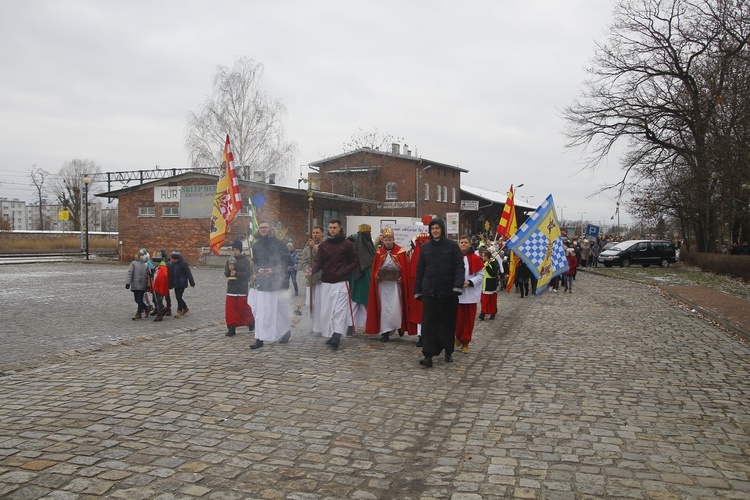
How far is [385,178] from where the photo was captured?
5216 cm

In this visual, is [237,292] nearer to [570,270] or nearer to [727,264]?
[570,270]

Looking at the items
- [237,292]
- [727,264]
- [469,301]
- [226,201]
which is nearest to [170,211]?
[237,292]

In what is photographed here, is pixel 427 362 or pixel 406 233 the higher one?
pixel 406 233

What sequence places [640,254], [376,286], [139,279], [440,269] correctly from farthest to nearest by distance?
[640,254], [139,279], [376,286], [440,269]

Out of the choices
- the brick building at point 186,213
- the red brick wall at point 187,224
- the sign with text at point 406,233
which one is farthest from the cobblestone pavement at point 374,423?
the brick building at point 186,213

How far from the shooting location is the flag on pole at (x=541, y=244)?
44.7 feet

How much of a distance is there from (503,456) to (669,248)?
124ft

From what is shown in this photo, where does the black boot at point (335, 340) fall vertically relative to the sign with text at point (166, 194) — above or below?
below

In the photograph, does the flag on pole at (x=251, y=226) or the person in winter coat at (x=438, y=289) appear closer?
the person in winter coat at (x=438, y=289)

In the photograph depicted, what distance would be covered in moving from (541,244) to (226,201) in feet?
24.0

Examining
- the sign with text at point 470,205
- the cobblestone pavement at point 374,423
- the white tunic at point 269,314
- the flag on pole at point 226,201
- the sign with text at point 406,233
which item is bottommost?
the cobblestone pavement at point 374,423

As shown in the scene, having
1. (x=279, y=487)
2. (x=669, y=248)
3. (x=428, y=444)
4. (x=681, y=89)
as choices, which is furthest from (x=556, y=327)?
(x=669, y=248)

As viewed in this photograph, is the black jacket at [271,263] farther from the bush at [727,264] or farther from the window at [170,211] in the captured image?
the window at [170,211]

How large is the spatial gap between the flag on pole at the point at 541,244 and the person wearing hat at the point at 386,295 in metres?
4.31
